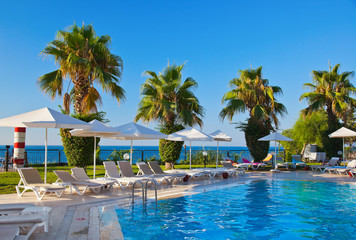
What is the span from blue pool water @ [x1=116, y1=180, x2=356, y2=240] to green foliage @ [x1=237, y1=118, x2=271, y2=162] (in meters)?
8.94

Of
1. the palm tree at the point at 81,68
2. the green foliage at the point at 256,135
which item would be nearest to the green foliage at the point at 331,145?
the green foliage at the point at 256,135

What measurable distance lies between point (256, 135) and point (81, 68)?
36.9 feet

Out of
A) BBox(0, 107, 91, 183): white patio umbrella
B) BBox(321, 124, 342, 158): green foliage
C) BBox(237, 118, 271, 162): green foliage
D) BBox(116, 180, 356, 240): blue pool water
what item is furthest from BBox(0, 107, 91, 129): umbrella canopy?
BBox(321, 124, 342, 158): green foliage

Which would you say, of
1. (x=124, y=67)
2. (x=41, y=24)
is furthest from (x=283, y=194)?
(x=41, y=24)

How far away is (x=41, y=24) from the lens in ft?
52.1

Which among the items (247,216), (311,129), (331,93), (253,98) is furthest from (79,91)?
(311,129)

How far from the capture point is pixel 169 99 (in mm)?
18156

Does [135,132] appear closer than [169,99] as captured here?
Yes

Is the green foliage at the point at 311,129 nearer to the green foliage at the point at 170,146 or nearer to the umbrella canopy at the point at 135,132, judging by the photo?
the green foliage at the point at 170,146

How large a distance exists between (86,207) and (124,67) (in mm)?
9312

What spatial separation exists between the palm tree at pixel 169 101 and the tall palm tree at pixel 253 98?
2683 mm

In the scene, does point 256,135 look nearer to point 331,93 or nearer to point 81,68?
point 331,93

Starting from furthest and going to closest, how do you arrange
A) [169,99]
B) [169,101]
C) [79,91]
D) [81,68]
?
[169,99] < [169,101] < [79,91] < [81,68]

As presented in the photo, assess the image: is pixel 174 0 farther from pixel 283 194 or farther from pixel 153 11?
pixel 283 194
